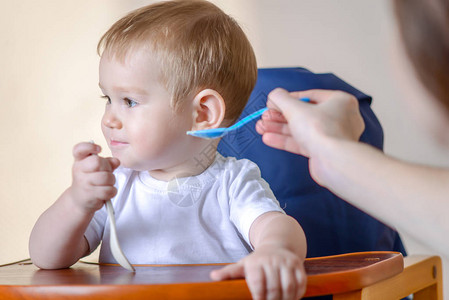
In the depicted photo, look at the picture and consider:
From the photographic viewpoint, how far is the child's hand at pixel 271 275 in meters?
0.56

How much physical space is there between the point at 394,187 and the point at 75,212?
44 centimetres

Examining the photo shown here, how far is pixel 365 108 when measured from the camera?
4.29ft

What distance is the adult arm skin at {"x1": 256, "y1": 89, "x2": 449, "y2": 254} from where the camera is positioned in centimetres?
53

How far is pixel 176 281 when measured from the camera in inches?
24.2

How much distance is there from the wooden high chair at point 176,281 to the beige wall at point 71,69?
0.95 metres

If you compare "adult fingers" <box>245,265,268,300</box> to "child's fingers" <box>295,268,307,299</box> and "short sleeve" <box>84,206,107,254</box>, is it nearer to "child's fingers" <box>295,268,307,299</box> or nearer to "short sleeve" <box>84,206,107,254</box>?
"child's fingers" <box>295,268,307,299</box>

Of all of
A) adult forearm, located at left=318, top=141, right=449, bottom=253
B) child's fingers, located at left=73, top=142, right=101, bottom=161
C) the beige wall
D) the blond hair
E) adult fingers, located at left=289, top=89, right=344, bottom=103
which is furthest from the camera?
the beige wall

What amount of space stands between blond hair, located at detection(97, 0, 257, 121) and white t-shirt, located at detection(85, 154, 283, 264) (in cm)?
13

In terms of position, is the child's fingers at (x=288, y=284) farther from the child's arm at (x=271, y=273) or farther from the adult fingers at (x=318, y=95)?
the adult fingers at (x=318, y=95)

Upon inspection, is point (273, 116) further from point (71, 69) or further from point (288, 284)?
point (71, 69)

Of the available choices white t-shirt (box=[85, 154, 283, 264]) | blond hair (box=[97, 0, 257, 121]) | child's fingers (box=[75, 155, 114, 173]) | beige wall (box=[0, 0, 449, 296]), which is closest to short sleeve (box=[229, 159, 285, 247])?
white t-shirt (box=[85, 154, 283, 264])

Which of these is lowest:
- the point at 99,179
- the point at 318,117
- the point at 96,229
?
the point at 96,229

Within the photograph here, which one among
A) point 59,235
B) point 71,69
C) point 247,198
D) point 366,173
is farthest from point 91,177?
point 71,69

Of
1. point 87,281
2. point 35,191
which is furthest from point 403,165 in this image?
point 35,191
